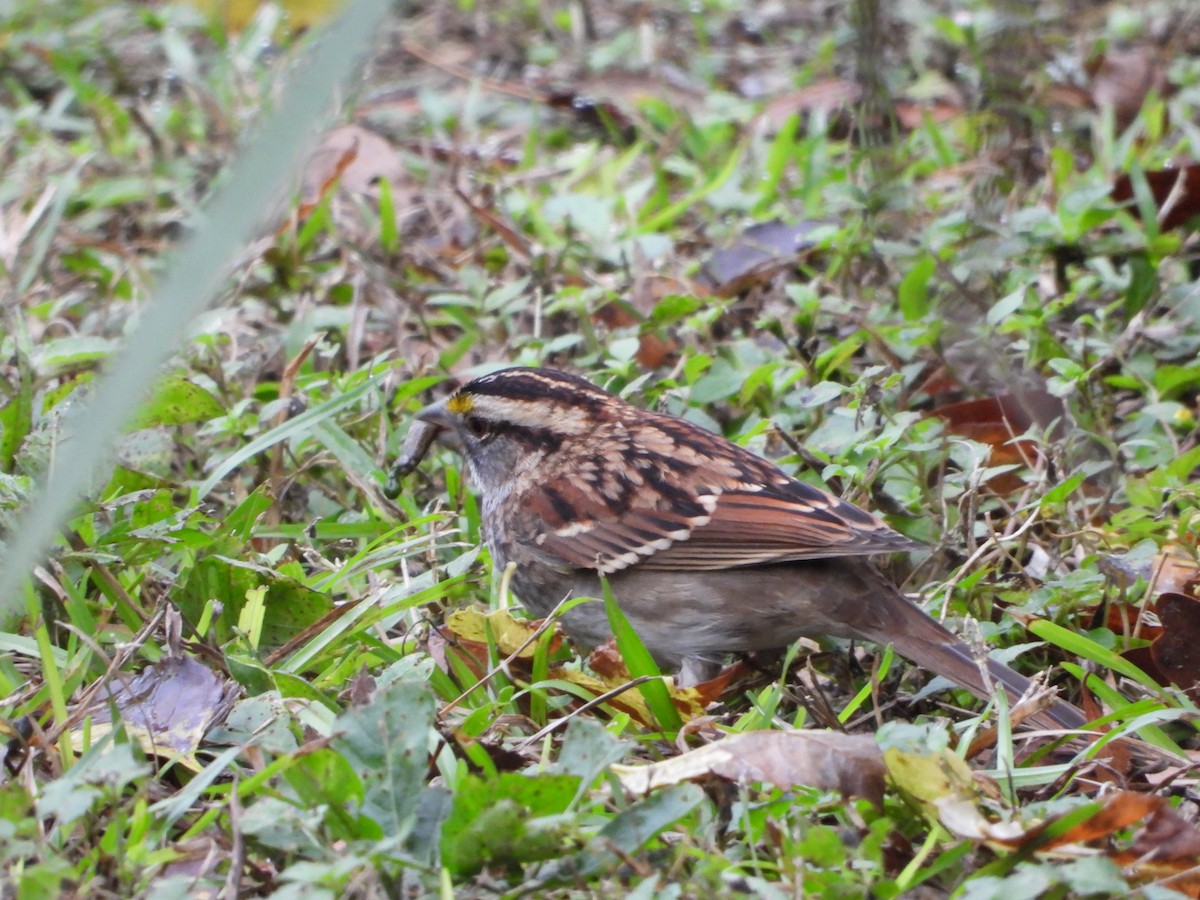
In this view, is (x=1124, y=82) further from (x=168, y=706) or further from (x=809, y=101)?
(x=168, y=706)

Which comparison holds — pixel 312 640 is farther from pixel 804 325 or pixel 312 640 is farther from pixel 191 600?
pixel 804 325

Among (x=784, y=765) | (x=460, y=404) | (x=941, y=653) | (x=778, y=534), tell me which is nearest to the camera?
(x=784, y=765)

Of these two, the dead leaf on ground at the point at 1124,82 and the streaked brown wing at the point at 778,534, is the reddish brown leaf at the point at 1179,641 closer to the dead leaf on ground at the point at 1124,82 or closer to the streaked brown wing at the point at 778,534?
the streaked brown wing at the point at 778,534

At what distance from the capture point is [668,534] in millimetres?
4098

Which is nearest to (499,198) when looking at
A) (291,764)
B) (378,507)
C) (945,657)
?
(378,507)

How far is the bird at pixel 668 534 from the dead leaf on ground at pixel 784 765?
0.60 meters

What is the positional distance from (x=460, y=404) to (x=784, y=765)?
1938 mm

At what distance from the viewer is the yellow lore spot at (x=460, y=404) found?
180 inches

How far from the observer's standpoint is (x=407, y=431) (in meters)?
4.84

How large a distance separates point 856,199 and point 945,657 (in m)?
1.82

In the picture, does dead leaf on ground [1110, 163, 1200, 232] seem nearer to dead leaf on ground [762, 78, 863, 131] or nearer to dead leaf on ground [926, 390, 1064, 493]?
dead leaf on ground [926, 390, 1064, 493]

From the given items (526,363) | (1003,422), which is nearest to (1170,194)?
(1003,422)

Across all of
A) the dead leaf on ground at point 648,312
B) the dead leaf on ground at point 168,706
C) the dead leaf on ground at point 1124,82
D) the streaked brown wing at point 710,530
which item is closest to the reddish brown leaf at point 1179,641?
the streaked brown wing at point 710,530

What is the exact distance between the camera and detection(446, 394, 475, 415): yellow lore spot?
4.57 metres
